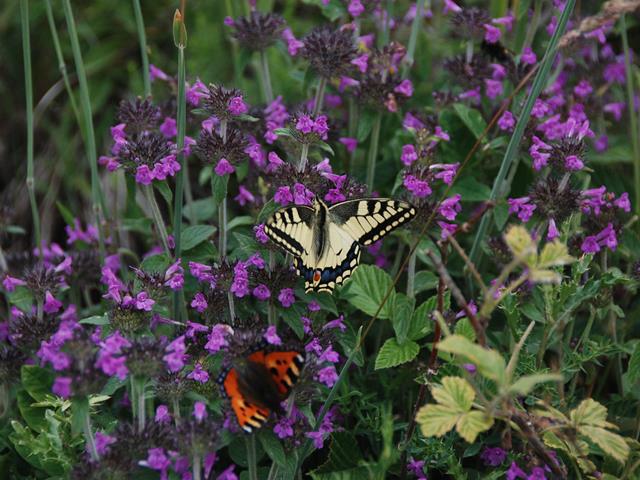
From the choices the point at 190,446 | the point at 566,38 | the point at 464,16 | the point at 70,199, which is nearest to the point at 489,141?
the point at 464,16

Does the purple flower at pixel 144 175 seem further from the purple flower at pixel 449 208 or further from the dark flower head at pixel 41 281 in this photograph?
the purple flower at pixel 449 208

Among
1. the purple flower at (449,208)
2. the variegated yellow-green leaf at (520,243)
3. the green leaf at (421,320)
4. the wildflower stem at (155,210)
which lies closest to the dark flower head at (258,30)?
the wildflower stem at (155,210)

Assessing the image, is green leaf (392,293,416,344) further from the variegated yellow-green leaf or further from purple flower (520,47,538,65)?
purple flower (520,47,538,65)

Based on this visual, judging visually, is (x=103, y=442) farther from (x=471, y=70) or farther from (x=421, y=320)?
(x=471, y=70)

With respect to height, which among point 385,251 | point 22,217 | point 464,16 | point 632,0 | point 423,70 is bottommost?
point 22,217

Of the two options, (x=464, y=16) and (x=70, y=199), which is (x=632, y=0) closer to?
(x=464, y=16)

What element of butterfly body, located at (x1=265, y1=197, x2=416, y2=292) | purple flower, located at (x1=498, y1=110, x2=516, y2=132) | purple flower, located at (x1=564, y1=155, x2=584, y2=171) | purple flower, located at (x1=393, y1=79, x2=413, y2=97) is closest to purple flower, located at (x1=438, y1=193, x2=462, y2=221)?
butterfly body, located at (x1=265, y1=197, x2=416, y2=292)
